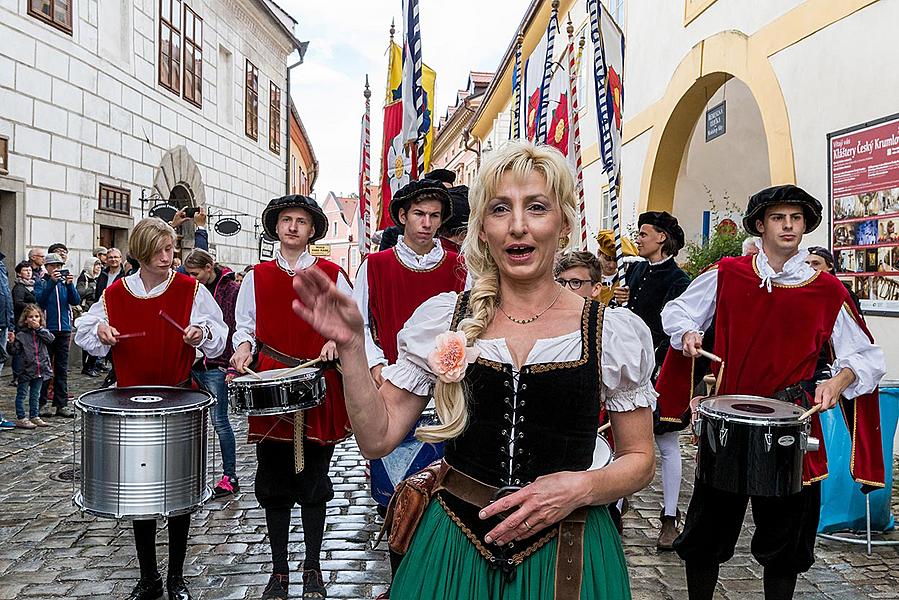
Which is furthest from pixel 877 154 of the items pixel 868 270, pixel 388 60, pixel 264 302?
pixel 264 302

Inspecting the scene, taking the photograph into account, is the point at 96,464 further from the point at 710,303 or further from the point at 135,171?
the point at 135,171

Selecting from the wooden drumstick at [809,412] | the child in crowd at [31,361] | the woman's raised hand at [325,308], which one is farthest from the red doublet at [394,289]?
the child in crowd at [31,361]

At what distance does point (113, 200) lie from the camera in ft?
45.0

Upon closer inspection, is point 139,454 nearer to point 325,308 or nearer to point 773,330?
point 325,308

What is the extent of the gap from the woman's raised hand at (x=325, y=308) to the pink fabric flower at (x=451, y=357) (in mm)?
269

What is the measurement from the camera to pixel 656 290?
552cm

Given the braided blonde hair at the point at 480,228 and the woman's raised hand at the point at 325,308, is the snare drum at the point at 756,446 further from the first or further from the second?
the woman's raised hand at the point at 325,308

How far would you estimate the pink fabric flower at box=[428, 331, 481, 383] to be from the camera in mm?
1896

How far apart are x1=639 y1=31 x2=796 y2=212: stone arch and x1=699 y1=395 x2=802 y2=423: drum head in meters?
6.00

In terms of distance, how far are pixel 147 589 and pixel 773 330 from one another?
10.7ft

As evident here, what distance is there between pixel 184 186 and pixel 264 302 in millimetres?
13504

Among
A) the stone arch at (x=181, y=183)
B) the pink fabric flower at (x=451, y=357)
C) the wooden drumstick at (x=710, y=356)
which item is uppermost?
the stone arch at (x=181, y=183)

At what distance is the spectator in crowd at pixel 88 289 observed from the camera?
12.2 m

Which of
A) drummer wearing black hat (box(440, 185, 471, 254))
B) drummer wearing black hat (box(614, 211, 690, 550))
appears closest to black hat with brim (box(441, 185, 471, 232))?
drummer wearing black hat (box(440, 185, 471, 254))
